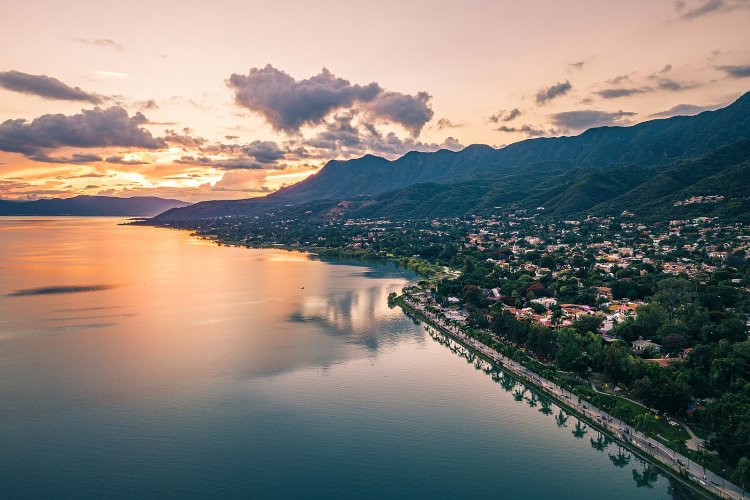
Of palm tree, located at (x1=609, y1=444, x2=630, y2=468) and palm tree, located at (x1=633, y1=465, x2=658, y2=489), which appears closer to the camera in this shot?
palm tree, located at (x1=633, y1=465, x2=658, y2=489)

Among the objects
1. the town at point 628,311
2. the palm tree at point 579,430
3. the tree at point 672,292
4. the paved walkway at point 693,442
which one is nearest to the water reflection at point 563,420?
the palm tree at point 579,430

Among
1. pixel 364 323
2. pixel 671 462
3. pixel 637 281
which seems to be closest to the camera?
pixel 671 462

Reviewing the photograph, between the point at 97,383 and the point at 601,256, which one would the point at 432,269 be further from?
the point at 97,383

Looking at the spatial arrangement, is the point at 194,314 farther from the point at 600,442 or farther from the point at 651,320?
the point at 651,320

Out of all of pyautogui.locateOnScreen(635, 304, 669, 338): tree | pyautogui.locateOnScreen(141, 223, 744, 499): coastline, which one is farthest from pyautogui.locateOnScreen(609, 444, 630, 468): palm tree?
pyautogui.locateOnScreen(635, 304, 669, 338): tree

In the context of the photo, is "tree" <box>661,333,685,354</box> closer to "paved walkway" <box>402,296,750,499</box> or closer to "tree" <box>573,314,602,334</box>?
"tree" <box>573,314,602,334</box>

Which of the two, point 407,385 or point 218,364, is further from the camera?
point 218,364

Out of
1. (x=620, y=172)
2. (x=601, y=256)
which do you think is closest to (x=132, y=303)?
(x=601, y=256)
